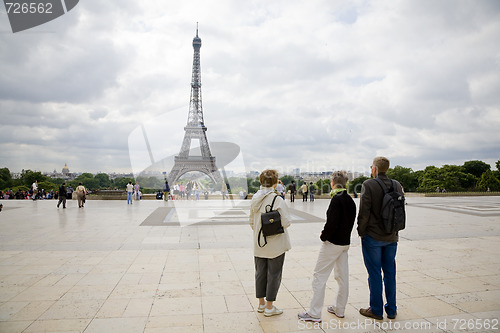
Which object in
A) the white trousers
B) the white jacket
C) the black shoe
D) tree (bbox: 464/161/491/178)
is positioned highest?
tree (bbox: 464/161/491/178)

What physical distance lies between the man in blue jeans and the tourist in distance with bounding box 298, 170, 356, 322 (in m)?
0.15

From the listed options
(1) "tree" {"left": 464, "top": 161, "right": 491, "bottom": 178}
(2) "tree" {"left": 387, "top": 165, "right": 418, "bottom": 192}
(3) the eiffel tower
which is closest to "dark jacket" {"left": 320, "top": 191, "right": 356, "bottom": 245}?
(3) the eiffel tower

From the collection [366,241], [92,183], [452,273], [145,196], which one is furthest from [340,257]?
[92,183]

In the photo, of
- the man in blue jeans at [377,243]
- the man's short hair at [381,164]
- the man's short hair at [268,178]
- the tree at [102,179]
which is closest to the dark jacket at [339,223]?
the man in blue jeans at [377,243]

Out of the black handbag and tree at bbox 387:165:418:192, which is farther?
tree at bbox 387:165:418:192

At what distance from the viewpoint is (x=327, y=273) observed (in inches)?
139

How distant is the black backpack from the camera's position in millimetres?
3387

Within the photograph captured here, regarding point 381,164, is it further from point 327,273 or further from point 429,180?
point 429,180

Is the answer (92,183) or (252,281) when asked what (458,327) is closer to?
(252,281)

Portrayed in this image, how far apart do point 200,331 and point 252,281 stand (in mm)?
1645

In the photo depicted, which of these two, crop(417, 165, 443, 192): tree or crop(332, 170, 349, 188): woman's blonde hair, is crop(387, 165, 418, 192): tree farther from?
crop(332, 170, 349, 188): woman's blonde hair

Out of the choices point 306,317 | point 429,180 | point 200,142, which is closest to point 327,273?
point 306,317

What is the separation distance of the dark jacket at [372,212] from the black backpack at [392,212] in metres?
0.05

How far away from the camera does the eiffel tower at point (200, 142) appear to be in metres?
48.0
